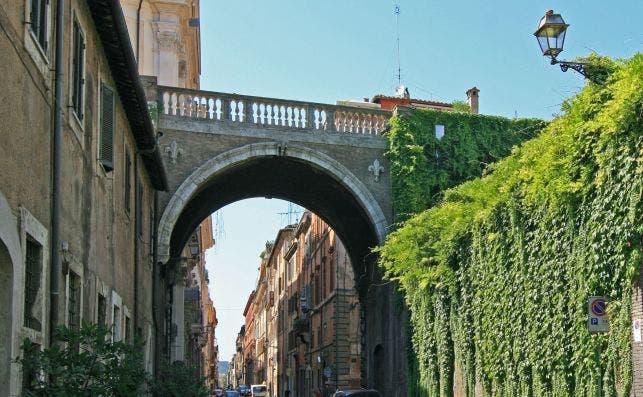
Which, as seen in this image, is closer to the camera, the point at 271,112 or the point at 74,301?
the point at 74,301

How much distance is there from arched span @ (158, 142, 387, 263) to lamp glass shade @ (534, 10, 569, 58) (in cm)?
1540

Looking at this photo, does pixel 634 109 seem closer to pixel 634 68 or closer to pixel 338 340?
pixel 634 68

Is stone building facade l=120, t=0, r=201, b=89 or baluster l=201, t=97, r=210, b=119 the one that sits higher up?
stone building facade l=120, t=0, r=201, b=89

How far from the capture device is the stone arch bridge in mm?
27219

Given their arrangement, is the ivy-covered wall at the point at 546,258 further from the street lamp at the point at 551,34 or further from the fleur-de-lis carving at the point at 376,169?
the fleur-de-lis carving at the point at 376,169

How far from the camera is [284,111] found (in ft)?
92.9

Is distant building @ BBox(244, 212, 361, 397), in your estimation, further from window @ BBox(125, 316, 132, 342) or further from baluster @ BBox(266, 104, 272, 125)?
window @ BBox(125, 316, 132, 342)

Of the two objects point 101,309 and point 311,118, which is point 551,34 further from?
point 311,118

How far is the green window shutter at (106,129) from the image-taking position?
12.8 meters

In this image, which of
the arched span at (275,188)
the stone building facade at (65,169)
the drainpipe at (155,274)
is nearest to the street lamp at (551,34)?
the stone building facade at (65,169)

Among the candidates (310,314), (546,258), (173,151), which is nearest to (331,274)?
(310,314)

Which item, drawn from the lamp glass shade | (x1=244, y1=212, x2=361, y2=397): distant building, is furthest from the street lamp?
(x1=244, y1=212, x2=361, y2=397): distant building

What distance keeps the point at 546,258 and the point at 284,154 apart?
42.6 feet

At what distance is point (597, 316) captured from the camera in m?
12.1
